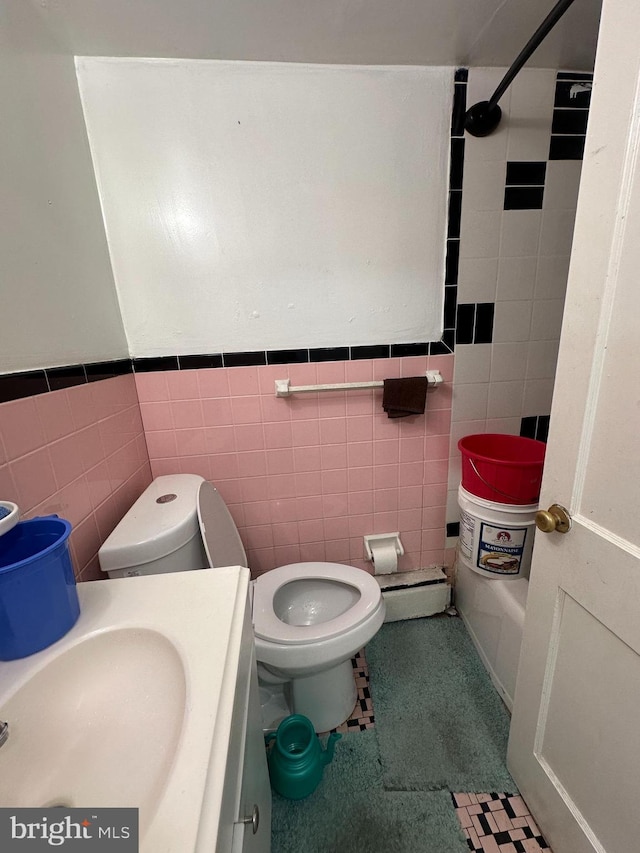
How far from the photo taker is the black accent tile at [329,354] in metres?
1.34

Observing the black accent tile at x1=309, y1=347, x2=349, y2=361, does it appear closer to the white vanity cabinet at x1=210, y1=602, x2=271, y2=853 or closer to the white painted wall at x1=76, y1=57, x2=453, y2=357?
the white painted wall at x1=76, y1=57, x2=453, y2=357

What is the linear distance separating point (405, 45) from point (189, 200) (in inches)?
30.7

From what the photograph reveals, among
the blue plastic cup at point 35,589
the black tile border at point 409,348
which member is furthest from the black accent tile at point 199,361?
the blue plastic cup at point 35,589

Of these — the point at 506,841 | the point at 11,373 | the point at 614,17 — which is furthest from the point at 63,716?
the point at 614,17

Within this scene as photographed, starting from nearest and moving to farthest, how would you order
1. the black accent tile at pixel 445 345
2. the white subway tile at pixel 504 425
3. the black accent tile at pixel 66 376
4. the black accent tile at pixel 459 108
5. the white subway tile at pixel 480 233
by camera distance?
the black accent tile at pixel 66 376, the black accent tile at pixel 459 108, the white subway tile at pixel 480 233, the black accent tile at pixel 445 345, the white subway tile at pixel 504 425

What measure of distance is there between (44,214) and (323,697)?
1.61 meters

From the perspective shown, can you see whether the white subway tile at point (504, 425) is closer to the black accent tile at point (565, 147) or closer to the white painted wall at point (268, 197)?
the white painted wall at point (268, 197)

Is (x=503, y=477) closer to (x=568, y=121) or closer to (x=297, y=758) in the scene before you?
(x=297, y=758)

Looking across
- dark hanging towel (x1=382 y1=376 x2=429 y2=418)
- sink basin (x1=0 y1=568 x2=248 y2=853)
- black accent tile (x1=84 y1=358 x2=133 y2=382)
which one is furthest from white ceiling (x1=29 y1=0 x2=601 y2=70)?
sink basin (x1=0 y1=568 x2=248 y2=853)

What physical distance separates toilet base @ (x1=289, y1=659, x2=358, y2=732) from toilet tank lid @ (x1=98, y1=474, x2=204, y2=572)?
63cm

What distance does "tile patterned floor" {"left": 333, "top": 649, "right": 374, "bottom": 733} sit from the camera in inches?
48.5

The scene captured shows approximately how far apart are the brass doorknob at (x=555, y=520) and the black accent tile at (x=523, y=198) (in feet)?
3.56

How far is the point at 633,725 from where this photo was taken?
68 centimetres

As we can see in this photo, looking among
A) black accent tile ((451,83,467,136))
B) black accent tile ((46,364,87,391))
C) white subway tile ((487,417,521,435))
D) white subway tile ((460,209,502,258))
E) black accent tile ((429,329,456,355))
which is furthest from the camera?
white subway tile ((487,417,521,435))
